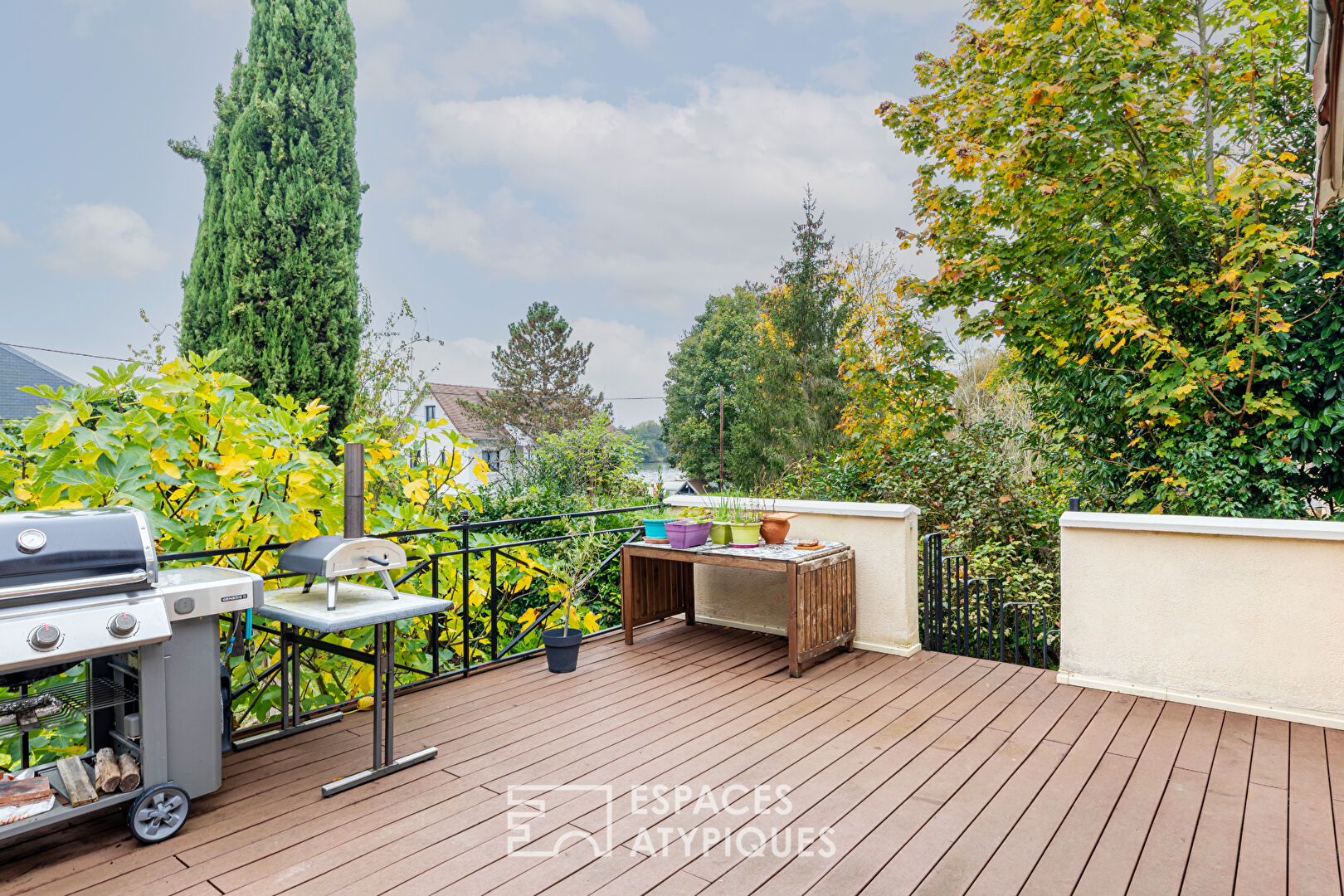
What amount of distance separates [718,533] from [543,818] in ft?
6.48

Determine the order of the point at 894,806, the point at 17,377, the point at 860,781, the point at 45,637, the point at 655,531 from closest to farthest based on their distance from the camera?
1. the point at 45,637
2. the point at 894,806
3. the point at 860,781
4. the point at 655,531
5. the point at 17,377

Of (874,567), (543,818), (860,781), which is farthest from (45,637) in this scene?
(874,567)

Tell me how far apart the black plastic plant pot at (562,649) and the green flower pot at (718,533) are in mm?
891

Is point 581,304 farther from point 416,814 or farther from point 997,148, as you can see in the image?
point 416,814

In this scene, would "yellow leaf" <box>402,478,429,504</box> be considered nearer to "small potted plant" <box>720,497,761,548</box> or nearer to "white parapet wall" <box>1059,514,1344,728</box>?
"small potted plant" <box>720,497,761,548</box>

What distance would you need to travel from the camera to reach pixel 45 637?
173cm

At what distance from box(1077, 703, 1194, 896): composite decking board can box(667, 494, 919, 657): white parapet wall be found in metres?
1.18

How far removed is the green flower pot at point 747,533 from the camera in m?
3.81

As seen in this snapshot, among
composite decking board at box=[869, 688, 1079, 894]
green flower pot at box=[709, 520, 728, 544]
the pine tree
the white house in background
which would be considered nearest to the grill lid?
composite decking board at box=[869, 688, 1079, 894]

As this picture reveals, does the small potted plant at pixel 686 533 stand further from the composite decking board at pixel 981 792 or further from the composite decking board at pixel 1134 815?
the composite decking board at pixel 1134 815

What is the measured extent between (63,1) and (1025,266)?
50.9 feet

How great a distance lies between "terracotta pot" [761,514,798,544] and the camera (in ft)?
12.4

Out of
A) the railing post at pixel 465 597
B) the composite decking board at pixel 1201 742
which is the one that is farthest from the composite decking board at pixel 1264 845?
the railing post at pixel 465 597

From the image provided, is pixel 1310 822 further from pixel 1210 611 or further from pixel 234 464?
pixel 234 464
